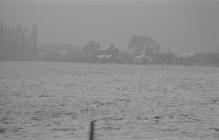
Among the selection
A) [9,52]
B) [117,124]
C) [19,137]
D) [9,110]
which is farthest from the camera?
[9,52]

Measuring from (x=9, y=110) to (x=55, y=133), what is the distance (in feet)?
18.5

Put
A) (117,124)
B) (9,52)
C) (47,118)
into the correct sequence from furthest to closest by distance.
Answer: (9,52) < (47,118) < (117,124)

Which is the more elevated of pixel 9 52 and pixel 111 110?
pixel 9 52

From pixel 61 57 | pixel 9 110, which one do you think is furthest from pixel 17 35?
pixel 9 110

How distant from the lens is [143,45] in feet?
524

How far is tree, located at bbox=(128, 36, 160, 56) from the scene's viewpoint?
148250 millimetres

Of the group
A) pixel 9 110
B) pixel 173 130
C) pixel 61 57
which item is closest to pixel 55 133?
pixel 173 130

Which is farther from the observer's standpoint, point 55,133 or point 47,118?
point 47,118

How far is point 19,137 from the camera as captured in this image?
980 cm

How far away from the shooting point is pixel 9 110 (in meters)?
14.9

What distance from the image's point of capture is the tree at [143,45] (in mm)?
148250

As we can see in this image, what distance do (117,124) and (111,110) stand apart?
340cm

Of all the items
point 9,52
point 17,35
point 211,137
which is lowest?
point 211,137

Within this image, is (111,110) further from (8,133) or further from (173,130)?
(8,133)
